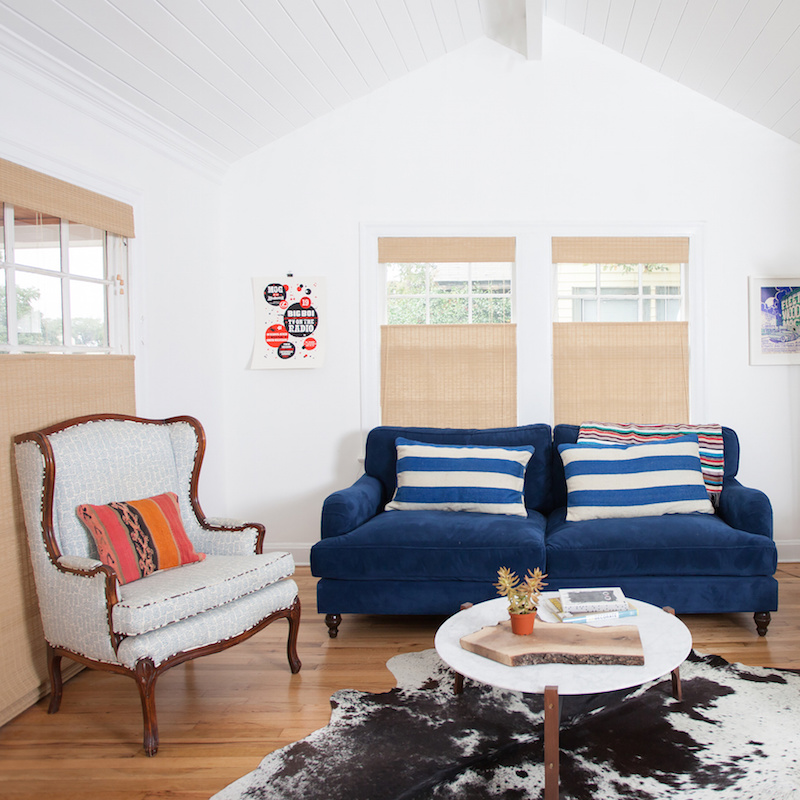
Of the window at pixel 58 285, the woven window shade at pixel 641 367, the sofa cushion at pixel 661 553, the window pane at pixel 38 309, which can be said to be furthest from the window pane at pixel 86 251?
the woven window shade at pixel 641 367

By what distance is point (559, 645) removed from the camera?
2172 millimetres

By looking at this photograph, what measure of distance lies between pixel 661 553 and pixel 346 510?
4.81 ft

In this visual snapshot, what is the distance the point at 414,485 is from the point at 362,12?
243cm

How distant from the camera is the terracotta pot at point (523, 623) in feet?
7.41

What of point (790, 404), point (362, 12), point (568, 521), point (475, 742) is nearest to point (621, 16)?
point (362, 12)

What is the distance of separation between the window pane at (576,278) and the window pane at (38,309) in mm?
2884

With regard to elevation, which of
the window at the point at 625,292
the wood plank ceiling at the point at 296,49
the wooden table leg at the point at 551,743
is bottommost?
the wooden table leg at the point at 551,743

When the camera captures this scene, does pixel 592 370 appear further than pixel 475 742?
Yes

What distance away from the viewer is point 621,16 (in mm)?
3875

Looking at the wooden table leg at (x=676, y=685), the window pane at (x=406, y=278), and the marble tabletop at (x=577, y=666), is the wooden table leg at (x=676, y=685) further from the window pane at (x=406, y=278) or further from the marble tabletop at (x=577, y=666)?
the window pane at (x=406, y=278)

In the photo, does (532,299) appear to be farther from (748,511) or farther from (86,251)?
(86,251)

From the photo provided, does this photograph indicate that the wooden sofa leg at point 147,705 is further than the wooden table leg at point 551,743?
Yes

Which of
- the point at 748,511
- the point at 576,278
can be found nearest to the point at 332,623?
the point at 748,511

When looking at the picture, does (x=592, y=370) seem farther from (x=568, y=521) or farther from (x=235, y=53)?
(x=235, y=53)
